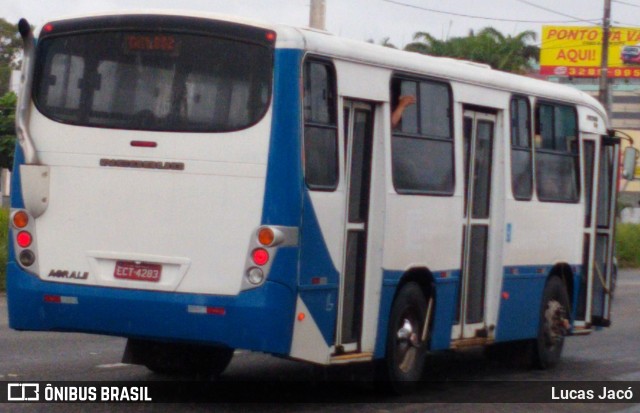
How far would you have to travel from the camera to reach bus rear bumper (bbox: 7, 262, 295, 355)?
921 cm

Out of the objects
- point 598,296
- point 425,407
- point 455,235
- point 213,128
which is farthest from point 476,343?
point 213,128

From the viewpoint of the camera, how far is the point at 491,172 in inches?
501

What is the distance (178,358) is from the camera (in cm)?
1132

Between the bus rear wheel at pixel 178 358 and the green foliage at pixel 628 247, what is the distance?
96.7ft

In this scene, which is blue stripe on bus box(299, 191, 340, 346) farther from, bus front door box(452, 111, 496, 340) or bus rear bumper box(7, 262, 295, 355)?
bus front door box(452, 111, 496, 340)

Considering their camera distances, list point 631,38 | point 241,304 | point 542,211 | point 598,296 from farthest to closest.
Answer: point 631,38 < point 598,296 < point 542,211 < point 241,304

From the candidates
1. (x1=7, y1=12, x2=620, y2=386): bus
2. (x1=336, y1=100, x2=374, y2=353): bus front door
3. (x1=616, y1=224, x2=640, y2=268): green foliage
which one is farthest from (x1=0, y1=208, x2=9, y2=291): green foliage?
(x1=616, y1=224, x2=640, y2=268): green foliage

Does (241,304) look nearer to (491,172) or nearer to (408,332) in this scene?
(408,332)

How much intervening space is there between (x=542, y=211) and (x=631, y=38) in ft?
196

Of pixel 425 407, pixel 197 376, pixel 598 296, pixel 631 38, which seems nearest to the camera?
pixel 425 407

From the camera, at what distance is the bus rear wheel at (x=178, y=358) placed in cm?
1100

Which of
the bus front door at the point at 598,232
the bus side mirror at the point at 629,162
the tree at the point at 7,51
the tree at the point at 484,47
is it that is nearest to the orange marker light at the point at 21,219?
the bus front door at the point at 598,232

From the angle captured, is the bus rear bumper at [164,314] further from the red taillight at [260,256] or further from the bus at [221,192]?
the red taillight at [260,256]

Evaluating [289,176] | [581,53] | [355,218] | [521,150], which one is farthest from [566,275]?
[581,53]
